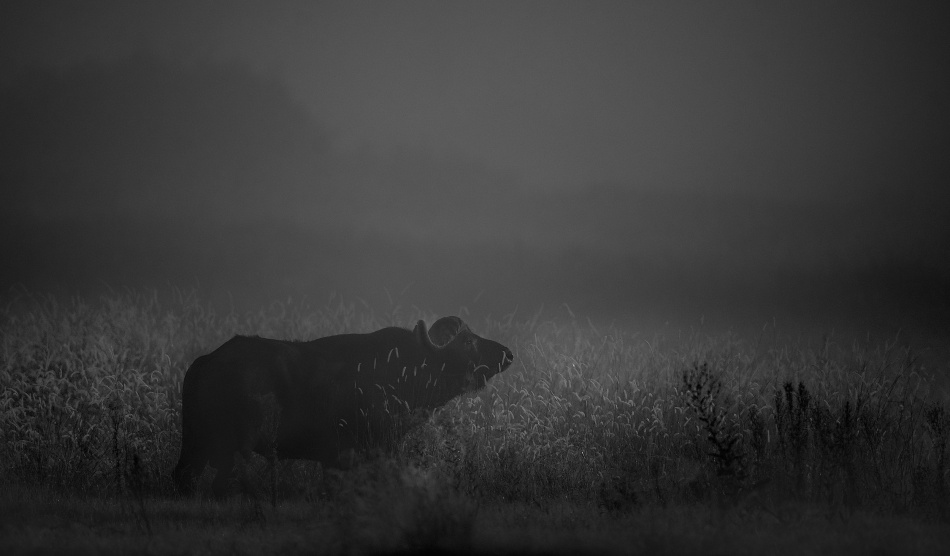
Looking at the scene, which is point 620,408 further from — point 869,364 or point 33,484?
point 33,484

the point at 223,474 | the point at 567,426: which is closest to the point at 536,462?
the point at 567,426

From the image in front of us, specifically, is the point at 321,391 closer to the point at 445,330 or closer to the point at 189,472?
the point at 189,472

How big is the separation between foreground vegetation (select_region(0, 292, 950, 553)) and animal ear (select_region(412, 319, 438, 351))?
1251 millimetres

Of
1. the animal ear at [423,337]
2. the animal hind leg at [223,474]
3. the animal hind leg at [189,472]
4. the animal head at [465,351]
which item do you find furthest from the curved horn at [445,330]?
the animal hind leg at [189,472]

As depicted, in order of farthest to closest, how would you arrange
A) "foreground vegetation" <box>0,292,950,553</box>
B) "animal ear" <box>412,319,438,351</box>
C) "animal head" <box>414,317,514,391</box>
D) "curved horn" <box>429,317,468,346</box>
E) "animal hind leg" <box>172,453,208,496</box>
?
1. "curved horn" <box>429,317,468,346</box>
2. "animal head" <box>414,317,514,391</box>
3. "animal ear" <box>412,319,438,351</box>
4. "animal hind leg" <box>172,453,208,496</box>
5. "foreground vegetation" <box>0,292,950,553</box>

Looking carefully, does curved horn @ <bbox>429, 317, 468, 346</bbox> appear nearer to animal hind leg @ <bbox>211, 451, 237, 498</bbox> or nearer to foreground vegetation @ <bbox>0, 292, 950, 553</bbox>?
foreground vegetation @ <bbox>0, 292, 950, 553</bbox>

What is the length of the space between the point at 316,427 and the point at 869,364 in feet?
34.1

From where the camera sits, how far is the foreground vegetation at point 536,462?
6931 mm

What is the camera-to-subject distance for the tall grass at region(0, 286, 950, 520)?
893 cm

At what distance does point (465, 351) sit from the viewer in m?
12.5

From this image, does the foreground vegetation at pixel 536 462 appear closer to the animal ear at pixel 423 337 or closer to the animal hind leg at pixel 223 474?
the animal hind leg at pixel 223 474

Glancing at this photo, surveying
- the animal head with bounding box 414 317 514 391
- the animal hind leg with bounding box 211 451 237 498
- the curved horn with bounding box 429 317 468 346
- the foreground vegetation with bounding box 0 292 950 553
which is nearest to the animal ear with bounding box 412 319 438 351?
the animal head with bounding box 414 317 514 391

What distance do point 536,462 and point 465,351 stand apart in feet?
7.30

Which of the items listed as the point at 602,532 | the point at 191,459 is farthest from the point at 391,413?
the point at 602,532
